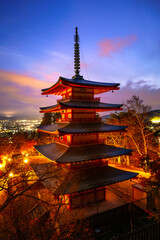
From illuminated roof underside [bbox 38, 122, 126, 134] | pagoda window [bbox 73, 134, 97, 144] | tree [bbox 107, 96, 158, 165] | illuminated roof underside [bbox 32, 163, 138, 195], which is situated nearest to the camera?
illuminated roof underside [bbox 32, 163, 138, 195]

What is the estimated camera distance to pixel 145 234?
8078mm

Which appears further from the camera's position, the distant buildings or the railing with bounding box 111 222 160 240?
the distant buildings

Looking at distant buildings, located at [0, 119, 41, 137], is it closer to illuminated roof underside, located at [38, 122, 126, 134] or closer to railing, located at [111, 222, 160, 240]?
illuminated roof underside, located at [38, 122, 126, 134]

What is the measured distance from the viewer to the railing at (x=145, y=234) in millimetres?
7459

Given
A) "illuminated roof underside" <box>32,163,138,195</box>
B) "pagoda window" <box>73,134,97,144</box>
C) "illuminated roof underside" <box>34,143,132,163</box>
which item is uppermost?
"pagoda window" <box>73,134,97,144</box>

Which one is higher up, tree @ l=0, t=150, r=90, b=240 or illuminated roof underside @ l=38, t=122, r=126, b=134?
illuminated roof underside @ l=38, t=122, r=126, b=134

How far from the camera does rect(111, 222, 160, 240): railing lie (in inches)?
294

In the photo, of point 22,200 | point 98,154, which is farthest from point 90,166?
point 22,200

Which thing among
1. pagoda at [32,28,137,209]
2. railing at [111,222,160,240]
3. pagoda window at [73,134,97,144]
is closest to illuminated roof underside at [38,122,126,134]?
pagoda at [32,28,137,209]

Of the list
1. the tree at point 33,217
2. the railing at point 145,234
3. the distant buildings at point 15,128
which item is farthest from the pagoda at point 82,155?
the distant buildings at point 15,128

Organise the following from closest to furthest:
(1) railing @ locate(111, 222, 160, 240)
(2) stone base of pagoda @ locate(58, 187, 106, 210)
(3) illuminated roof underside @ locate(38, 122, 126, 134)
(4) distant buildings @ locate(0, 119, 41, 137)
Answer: (1) railing @ locate(111, 222, 160, 240) → (2) stone base of pagoda @ locate(58, 187, 106, 210) → (3) illuminated roof underside @ locate(38, 122, 126, 134) → (4) distant buildings @ locate(0, 119, 41, 137)

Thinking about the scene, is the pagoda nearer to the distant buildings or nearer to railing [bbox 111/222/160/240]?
railing [bbox 111/222/160/240]

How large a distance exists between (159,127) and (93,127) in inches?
818

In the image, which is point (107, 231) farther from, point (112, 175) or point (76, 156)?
point (76, 156)
